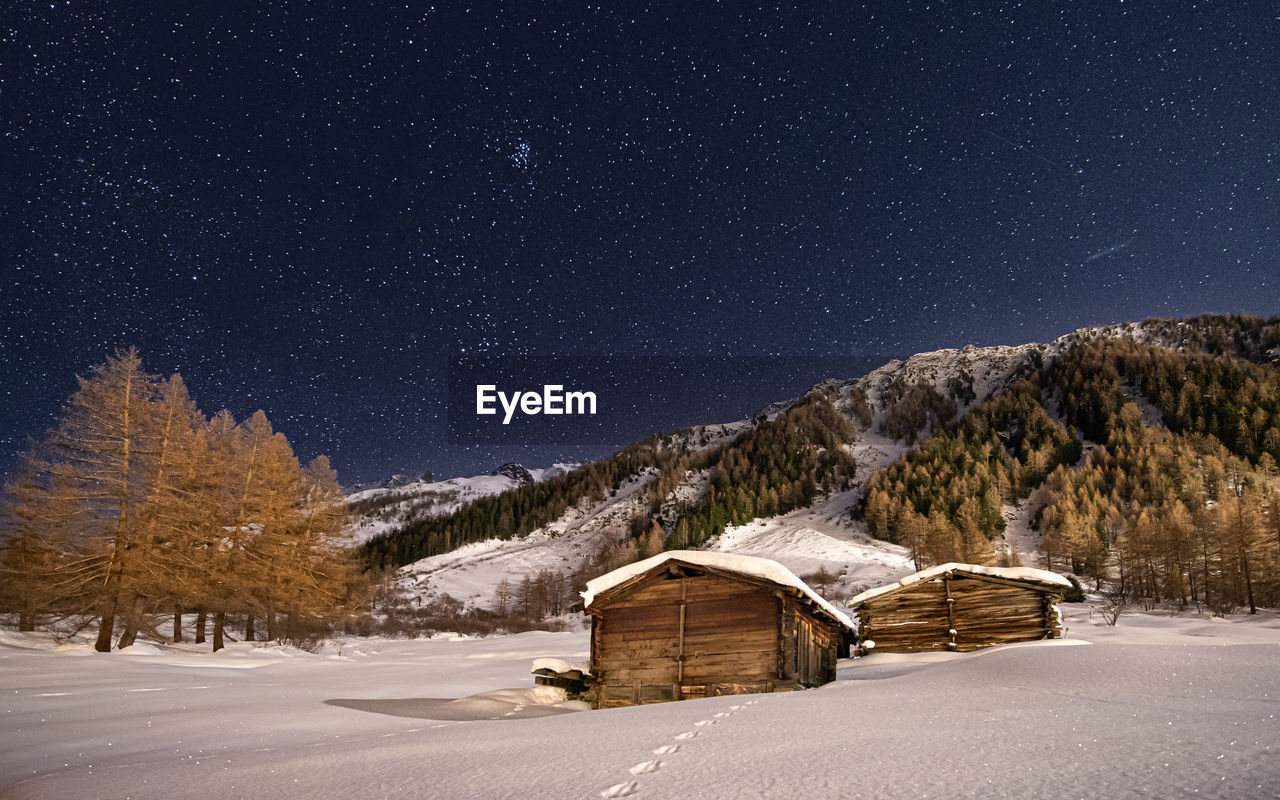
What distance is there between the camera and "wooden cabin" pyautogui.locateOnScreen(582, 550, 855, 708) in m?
18.3

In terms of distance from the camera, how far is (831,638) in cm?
2516

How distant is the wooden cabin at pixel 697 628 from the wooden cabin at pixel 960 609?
10.6 metres

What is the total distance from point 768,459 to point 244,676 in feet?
404

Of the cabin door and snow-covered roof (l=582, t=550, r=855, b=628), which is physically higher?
snow-covered roof (l=582, t=550, r=855, b=628)

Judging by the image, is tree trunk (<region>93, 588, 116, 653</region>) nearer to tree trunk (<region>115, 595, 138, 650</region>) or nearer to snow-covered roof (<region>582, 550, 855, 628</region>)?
tree trunk (<region>115, 595, 138, 650</region>)

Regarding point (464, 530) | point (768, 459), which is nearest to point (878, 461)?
point (768, 459)

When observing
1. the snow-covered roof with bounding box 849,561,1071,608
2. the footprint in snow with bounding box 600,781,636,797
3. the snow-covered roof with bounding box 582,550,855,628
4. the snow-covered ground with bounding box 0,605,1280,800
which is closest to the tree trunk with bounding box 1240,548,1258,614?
the snow-covered roof with bounding box 849,561,1071,608

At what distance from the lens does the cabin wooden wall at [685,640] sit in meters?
18.4

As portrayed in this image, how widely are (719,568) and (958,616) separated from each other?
15.9m

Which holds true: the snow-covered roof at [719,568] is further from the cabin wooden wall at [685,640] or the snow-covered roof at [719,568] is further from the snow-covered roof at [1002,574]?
the snow-covered roof at [1002,574]

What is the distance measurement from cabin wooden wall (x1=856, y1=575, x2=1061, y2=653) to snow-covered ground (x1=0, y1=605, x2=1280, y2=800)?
15674mm

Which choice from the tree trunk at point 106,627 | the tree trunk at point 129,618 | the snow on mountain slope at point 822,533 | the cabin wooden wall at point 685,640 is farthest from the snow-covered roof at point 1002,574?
the snow on mountain slope at point 822,533

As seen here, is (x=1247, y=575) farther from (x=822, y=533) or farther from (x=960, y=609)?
(x=822, y=533)

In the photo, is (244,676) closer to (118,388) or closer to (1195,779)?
(118,388)
